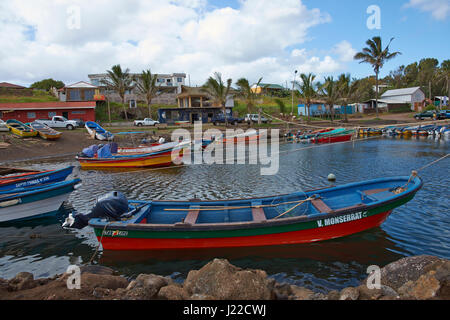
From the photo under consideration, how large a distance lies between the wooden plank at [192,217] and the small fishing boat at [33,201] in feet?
18.2

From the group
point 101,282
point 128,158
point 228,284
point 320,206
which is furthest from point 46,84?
point 228,284

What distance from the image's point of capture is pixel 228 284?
5102 millimetres

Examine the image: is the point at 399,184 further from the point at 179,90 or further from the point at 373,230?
the point at 179,90

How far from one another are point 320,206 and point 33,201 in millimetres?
10455

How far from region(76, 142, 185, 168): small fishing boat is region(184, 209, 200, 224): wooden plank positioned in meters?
14.1

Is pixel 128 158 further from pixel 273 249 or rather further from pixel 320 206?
pixel 320 206

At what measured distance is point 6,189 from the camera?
39.4 feet

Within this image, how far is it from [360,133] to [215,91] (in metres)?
22.3

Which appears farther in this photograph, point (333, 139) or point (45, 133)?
point (333, 139)

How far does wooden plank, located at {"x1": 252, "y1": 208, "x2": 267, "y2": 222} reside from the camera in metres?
8.46

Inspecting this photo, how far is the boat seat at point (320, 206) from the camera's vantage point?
8595 millimetres

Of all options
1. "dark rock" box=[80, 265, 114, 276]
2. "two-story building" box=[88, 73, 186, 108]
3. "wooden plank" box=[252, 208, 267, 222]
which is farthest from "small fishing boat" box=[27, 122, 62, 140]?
"wooden plank" box=[252, 208, 267, 222]

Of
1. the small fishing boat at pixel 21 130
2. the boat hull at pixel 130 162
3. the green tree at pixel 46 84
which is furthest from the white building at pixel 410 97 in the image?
the green tree at pixel 46 84

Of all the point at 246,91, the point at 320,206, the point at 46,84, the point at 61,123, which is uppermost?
the point at 46,84
